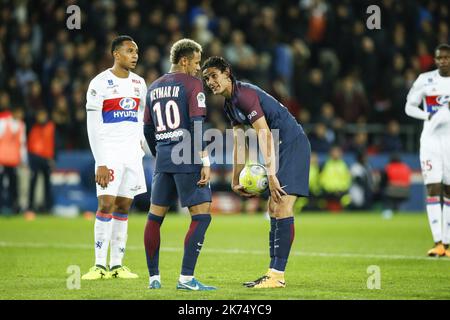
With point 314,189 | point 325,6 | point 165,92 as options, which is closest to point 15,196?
point 314,189

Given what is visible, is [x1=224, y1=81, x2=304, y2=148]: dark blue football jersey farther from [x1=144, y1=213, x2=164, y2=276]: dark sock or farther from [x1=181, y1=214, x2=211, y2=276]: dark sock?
[x1=144, y1=213, x2=164, y2=276]: dark sock

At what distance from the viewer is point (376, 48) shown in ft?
79.9

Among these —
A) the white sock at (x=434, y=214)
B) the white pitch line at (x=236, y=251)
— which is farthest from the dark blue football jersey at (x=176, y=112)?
the white sock at (x=434, y=214)

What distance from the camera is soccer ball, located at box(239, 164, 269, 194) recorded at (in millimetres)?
8906

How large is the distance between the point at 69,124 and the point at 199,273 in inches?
486

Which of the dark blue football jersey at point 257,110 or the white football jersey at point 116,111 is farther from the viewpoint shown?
the white football jersey at point 116,111

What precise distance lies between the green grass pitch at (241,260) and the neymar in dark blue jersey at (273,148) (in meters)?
0.40

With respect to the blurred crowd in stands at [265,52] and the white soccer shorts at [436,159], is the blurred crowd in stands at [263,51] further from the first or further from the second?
the white soccer shorts at [436,159]

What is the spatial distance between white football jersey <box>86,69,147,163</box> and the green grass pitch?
4.39ft

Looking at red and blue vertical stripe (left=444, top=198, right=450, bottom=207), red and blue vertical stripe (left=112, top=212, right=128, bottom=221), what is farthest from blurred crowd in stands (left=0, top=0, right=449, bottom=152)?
red and blue vertical stripe (left=112, top=212, right=128, bottom=221)

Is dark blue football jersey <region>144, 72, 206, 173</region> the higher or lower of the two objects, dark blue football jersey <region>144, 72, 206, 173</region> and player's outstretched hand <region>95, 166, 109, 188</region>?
the higher

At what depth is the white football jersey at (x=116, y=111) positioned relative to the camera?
9.84m

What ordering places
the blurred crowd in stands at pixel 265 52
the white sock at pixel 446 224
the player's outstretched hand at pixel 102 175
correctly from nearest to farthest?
the player's outstretched hand at pixel 102 175 < the white sock at pixel 446 224 < the blurred crowd in stands at pixel 265 52

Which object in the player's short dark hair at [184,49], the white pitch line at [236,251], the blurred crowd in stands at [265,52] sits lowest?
the white pitch line at [236,251]
